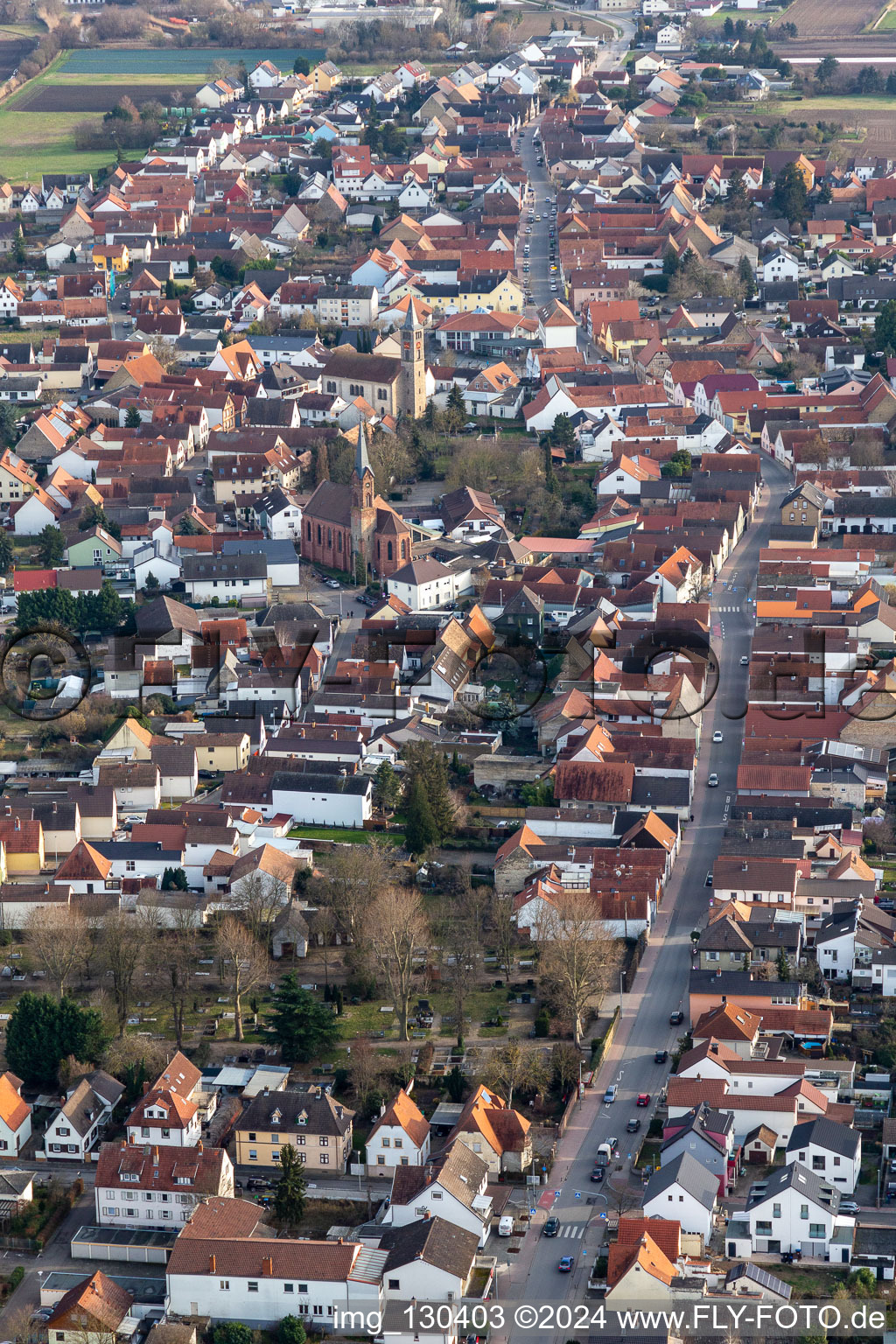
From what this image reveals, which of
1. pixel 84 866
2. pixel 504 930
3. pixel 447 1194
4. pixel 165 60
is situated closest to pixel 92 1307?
pixel 447 1194

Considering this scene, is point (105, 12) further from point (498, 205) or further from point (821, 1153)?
point (821, 1153)

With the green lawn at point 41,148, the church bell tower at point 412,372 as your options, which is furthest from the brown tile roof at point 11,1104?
the green lawn at point 41,148

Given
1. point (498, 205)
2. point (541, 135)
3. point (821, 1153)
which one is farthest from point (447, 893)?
point (541, 135)

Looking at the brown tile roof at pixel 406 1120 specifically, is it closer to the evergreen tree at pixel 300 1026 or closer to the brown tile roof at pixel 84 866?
the evergreen tree at pixel 300 1026

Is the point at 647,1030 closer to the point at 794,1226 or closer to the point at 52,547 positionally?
the point at 794,1226

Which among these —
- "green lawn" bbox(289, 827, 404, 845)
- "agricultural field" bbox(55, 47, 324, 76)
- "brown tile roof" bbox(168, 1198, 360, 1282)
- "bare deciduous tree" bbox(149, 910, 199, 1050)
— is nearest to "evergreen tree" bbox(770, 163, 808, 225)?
"agricultural field" bbox(55, 47, 324, 76)
